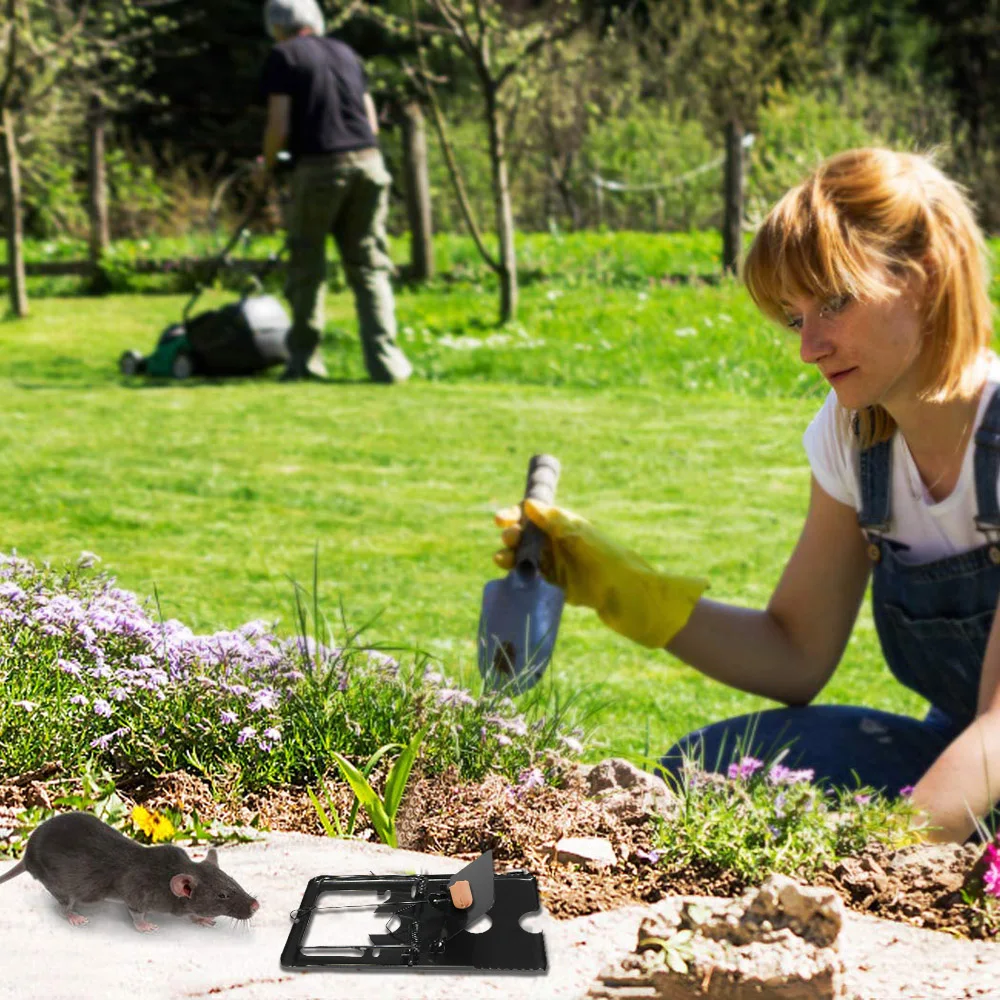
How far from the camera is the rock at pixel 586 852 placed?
1.83m

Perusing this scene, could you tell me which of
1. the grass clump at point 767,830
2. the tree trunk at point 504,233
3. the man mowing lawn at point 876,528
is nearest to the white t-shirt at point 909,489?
the man mowing lawn at point 876,528

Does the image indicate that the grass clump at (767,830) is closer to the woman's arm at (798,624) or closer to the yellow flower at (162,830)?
the yellow flower at (162,830)

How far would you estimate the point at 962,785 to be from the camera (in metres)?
2.21

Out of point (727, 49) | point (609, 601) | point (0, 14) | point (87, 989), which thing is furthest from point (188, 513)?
point (727, 49)

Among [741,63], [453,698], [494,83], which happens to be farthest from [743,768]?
[741,63]

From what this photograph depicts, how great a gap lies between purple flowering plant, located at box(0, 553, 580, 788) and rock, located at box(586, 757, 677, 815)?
0.10 meters

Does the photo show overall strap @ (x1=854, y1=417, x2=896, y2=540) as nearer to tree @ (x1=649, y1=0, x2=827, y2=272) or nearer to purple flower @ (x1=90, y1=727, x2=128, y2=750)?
purple flower @ (x1=90, y1=727, x2=128, y2=750)

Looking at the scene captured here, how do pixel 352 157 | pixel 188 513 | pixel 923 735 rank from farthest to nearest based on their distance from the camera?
pixel 352 157
pixel 188 513
pixel 923 735

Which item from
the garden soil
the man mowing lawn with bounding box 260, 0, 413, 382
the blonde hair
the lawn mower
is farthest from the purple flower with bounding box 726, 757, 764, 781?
the lawn mower

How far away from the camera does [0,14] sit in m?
11.9

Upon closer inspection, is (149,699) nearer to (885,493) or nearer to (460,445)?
(885,493)

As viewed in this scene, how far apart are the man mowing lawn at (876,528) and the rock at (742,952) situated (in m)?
0.68

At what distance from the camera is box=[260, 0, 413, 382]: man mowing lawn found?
8039 millimetres

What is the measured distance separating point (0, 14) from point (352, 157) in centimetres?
532
